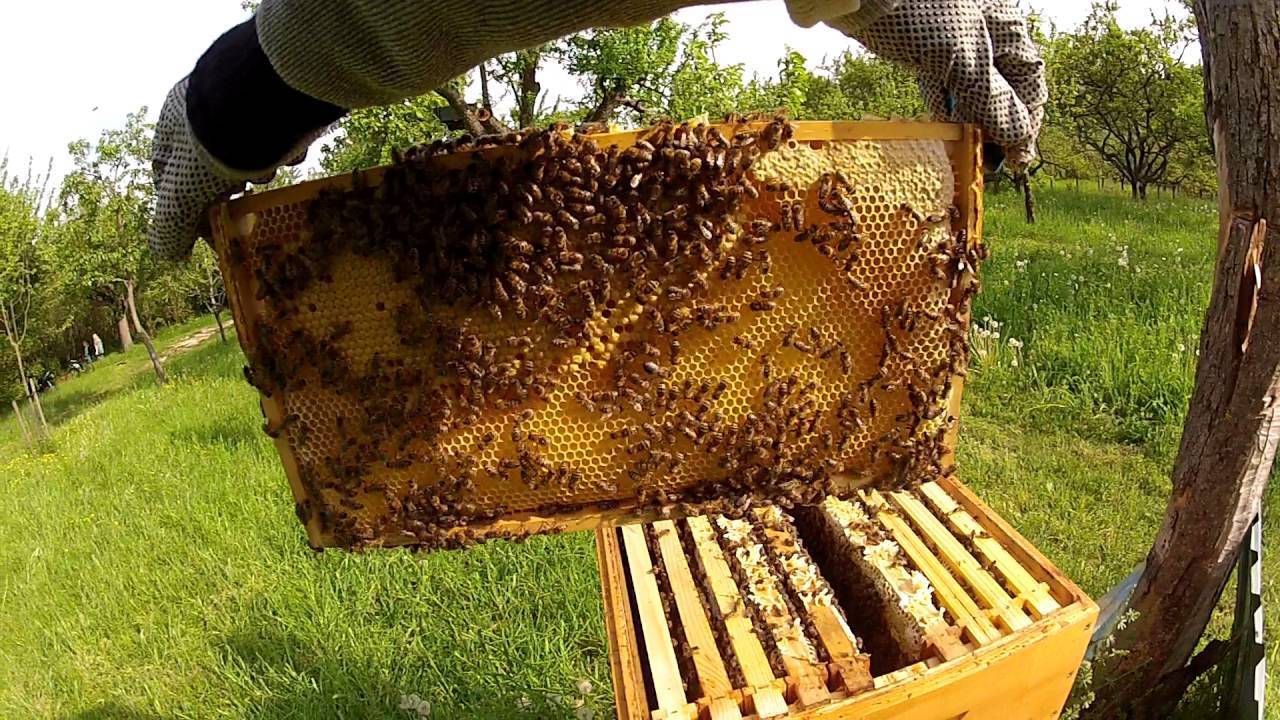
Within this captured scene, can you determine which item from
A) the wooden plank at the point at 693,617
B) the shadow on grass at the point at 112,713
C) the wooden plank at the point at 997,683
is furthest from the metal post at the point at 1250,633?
the shadow on grass at the point at 112,713

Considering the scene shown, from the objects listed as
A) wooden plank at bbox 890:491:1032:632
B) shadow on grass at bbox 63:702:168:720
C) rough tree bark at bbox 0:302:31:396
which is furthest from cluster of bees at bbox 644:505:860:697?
rough tree bark at bbox 0:302:31:396

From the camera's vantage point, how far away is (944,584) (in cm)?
261

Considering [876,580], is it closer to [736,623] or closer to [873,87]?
[736,623]

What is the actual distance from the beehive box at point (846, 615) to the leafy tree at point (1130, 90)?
1873cm

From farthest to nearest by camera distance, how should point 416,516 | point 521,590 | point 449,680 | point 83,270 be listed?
point 83,270 < point 521,590 < point 449,680 < point 416,516

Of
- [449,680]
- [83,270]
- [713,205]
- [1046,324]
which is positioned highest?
[83,270]

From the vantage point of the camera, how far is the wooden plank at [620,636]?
2197 millimetres

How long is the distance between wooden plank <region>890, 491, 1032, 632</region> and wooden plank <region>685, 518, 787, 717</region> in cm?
71

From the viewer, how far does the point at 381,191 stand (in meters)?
1.70

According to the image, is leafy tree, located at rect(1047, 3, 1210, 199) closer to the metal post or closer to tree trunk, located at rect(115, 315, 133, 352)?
the metal post

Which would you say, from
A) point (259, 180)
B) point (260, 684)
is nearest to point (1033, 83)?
point (259, 180)

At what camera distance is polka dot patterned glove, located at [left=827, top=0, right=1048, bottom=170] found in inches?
62.6

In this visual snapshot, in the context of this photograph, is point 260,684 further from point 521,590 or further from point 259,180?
point 259,180

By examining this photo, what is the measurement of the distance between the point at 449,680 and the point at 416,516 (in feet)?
8.23
